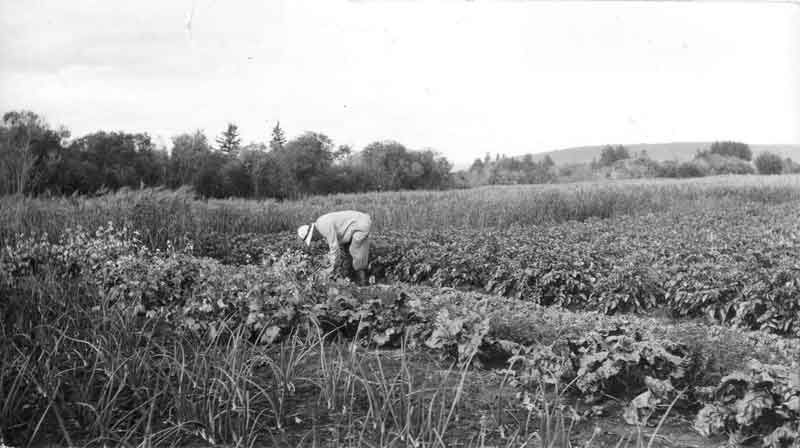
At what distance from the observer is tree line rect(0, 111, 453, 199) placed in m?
13.4

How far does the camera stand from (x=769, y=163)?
113ft

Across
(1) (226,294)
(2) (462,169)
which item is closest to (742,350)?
(1) (226,294)

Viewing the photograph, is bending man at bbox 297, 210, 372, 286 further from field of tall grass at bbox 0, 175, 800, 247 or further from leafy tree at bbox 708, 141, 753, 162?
leafy tree at bbox 708, 141, 753, 162

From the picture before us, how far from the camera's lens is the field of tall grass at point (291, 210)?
10.9m

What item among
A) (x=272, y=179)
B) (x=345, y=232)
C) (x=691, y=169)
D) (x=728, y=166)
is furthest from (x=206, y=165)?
(x=728, y=166)

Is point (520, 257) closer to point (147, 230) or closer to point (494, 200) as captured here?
point (147, 230)

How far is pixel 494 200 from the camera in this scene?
16.3 m

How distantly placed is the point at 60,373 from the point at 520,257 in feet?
18.7

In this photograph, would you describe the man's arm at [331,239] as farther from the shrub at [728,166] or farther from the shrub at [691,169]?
the shrub at [728,166]

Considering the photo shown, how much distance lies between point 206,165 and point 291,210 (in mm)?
4437

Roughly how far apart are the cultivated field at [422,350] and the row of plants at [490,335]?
0.02 m

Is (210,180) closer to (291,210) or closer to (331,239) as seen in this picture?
(291,210)

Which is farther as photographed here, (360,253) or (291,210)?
(291,210)

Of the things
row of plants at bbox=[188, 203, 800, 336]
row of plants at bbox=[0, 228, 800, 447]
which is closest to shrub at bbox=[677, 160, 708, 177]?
row of plants at bbox=[188, 203, 800, 336]
